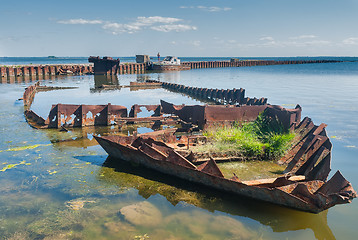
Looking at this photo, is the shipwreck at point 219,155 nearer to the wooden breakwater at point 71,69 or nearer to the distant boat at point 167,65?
the wooden breakwater at point 71,69

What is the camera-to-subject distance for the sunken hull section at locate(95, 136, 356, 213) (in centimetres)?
583

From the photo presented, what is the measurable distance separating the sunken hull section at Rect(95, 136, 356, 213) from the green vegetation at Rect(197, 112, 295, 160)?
75.8 inches

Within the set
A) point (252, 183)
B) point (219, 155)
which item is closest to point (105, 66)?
point (219, 155)

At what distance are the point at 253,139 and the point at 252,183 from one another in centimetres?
424

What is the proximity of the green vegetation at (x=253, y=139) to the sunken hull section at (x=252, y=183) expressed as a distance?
1.92 m

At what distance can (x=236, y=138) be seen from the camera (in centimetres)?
1034

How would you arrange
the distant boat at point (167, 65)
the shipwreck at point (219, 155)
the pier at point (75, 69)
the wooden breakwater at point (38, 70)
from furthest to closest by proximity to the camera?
1. the distant boat at point (167, 65)
2. the pier at point (75, 69)
3. the wooden breakwater at point (38, 70)
4. the shipwreck at point (219, 155)

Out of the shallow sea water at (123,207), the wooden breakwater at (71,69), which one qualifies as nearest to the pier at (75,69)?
the wooden breakwater at (71,69)

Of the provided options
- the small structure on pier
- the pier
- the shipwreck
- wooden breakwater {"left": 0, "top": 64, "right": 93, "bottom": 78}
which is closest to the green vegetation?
the shipwreck

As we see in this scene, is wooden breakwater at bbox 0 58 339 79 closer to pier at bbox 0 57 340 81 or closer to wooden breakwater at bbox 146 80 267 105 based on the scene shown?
pier at bbox 0 57 340 81

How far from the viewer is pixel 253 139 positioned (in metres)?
10.8

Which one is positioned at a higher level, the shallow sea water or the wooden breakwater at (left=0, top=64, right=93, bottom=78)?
the wooden breakwater at (left=0, top=64, right=93, bottom=78)

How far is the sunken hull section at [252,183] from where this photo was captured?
5832mm

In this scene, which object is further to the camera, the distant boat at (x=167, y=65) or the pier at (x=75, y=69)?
the distant boat at (x=167, y=65)
